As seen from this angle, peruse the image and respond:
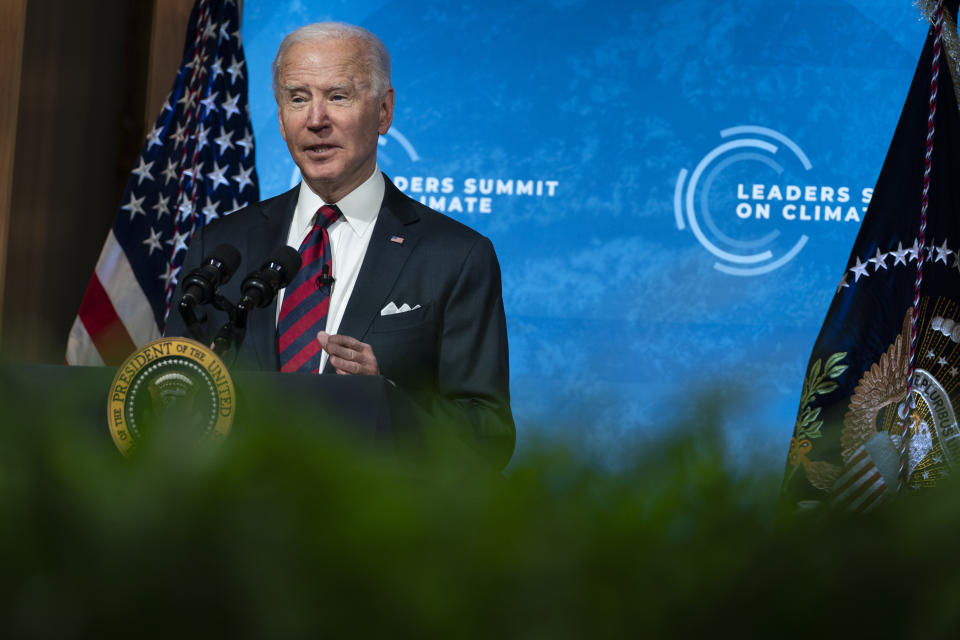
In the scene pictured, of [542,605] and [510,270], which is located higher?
[510,270]

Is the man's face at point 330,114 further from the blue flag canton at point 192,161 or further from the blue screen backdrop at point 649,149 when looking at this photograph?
the blue screen backdrop at point 649,149

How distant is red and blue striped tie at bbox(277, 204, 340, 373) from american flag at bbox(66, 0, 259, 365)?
58.5 inches

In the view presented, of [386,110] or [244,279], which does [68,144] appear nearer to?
[386,110]

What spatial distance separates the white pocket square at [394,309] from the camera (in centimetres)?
211

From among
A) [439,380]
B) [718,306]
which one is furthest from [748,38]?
[439,380]

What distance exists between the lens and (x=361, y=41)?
7.85 feet

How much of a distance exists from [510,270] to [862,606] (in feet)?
12.4

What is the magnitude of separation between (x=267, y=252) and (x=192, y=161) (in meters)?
1.61

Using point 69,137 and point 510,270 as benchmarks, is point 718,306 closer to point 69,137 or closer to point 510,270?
point 510,270

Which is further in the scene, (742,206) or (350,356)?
(742,206)

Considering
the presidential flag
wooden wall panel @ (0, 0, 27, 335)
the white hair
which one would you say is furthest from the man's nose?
the presidential flag

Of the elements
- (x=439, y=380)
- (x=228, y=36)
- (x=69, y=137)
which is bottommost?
(x=439, y=380)

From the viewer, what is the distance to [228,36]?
12.5 feet

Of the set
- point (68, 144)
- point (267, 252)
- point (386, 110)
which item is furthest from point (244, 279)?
point (68, 144)
